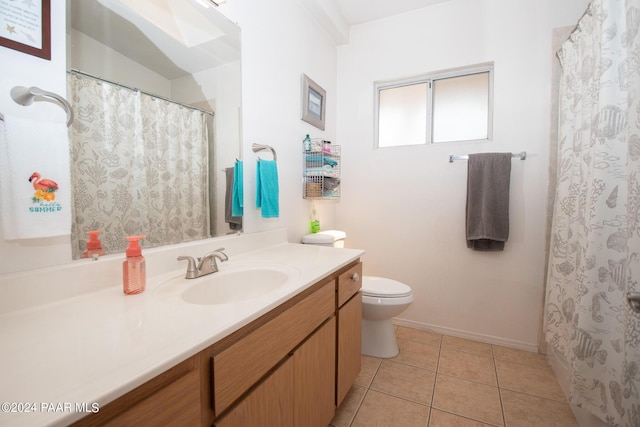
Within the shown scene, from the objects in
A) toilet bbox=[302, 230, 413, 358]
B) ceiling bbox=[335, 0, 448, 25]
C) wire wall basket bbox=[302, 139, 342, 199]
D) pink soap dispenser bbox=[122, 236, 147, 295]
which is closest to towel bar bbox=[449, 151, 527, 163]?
wire wall basket bbox=[302, 139, 342, 199]

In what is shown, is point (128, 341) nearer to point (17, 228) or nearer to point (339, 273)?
point (17, 228)

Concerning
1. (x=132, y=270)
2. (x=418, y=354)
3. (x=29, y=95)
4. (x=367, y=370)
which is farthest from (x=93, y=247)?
(x=418, y=354)

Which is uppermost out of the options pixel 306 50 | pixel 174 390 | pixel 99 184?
pixel 306 50

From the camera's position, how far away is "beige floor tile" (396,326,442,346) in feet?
6.83

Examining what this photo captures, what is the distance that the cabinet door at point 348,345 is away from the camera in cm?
126

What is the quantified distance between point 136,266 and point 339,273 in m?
0.78

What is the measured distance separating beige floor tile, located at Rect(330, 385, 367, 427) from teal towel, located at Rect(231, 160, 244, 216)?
1148mm

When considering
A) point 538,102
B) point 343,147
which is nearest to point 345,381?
point 343,147

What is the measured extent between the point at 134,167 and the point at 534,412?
2.17 m

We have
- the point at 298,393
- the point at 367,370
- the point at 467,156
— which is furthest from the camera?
the point at 467,156

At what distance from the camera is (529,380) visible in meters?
1.63

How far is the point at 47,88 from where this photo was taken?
76cm

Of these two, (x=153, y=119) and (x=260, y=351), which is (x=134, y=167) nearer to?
(x=153, y=119)

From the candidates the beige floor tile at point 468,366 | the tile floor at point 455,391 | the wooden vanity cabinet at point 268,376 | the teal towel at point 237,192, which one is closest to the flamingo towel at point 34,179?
the wooden vanity cabinet at point 268,376
